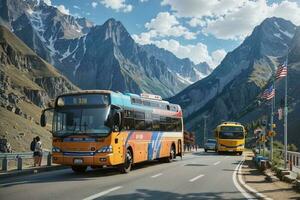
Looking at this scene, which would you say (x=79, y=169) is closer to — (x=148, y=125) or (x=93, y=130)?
(x=93, y=130)

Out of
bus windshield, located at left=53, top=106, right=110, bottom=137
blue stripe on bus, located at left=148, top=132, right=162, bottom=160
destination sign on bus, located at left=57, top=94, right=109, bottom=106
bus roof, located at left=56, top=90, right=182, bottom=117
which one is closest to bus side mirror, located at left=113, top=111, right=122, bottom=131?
bus windshield, located at left=53, top=106, right=110, bottom=137

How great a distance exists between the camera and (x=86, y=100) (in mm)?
19500

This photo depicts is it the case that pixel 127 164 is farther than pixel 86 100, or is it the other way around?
pixel 127 164

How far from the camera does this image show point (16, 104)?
129875mm

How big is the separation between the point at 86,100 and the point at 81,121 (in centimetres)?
96

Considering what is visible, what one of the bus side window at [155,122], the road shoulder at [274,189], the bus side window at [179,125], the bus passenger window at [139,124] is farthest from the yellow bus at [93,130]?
the bus side window at [179,125]

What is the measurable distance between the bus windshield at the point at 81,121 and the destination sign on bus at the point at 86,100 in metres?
0.26

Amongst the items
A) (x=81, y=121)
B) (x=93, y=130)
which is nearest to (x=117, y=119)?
(x=93, y=130)

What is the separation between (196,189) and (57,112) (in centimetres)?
721

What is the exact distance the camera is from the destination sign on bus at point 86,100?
19.4 metres

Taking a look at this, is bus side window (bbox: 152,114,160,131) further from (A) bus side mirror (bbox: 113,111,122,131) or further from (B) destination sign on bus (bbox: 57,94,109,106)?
(A) bus side mirror (bbox: 113,111,122,131)

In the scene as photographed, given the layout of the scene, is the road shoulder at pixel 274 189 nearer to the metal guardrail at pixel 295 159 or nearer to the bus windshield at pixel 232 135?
the metal guardrail at pixel 295 159

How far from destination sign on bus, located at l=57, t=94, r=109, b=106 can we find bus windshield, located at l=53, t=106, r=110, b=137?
0.26 m

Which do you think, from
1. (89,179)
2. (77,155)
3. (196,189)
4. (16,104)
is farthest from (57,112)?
(16,104)
